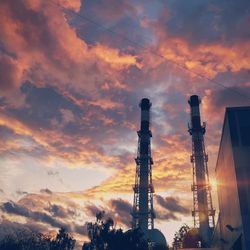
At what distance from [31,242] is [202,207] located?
46.3 m

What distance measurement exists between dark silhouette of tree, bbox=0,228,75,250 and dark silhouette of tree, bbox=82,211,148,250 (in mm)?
19437

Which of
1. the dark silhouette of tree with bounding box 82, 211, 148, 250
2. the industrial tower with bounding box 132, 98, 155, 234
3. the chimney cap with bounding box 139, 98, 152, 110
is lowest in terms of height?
the dark silhouette of tree with bounding box 82, 211, 148, 250

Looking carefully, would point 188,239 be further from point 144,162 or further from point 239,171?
point 239,171

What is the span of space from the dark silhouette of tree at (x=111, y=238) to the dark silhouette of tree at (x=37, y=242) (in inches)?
765

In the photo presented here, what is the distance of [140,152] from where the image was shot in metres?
61.1

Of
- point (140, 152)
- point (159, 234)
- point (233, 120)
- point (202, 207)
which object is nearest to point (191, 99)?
point (140, 152)

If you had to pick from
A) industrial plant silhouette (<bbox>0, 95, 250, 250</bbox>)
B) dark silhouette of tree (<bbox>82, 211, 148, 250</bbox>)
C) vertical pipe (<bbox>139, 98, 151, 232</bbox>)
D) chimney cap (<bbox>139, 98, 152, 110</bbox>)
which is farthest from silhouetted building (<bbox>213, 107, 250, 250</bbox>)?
chimney cap (<bbox>139, 98, 152, 110</bbox>)

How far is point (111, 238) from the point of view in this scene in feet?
149

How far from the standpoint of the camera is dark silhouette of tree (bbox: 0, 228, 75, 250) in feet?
221

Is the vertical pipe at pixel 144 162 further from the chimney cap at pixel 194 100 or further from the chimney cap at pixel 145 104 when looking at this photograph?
the chimney cap at pixel 194 100

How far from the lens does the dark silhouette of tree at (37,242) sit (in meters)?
67.4

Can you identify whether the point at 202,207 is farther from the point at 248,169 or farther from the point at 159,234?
the point at 248,169

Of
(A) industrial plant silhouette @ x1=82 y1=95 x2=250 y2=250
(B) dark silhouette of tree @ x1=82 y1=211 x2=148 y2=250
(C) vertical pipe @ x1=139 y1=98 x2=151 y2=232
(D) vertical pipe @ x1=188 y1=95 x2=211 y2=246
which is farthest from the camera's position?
(D) vertical pipe @ x1=188 y1=95 x2=211 y2=246

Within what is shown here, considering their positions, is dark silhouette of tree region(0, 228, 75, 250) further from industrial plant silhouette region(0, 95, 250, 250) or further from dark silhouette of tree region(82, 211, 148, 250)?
dark silhouette of tree region(82, 211, 148, 250)
